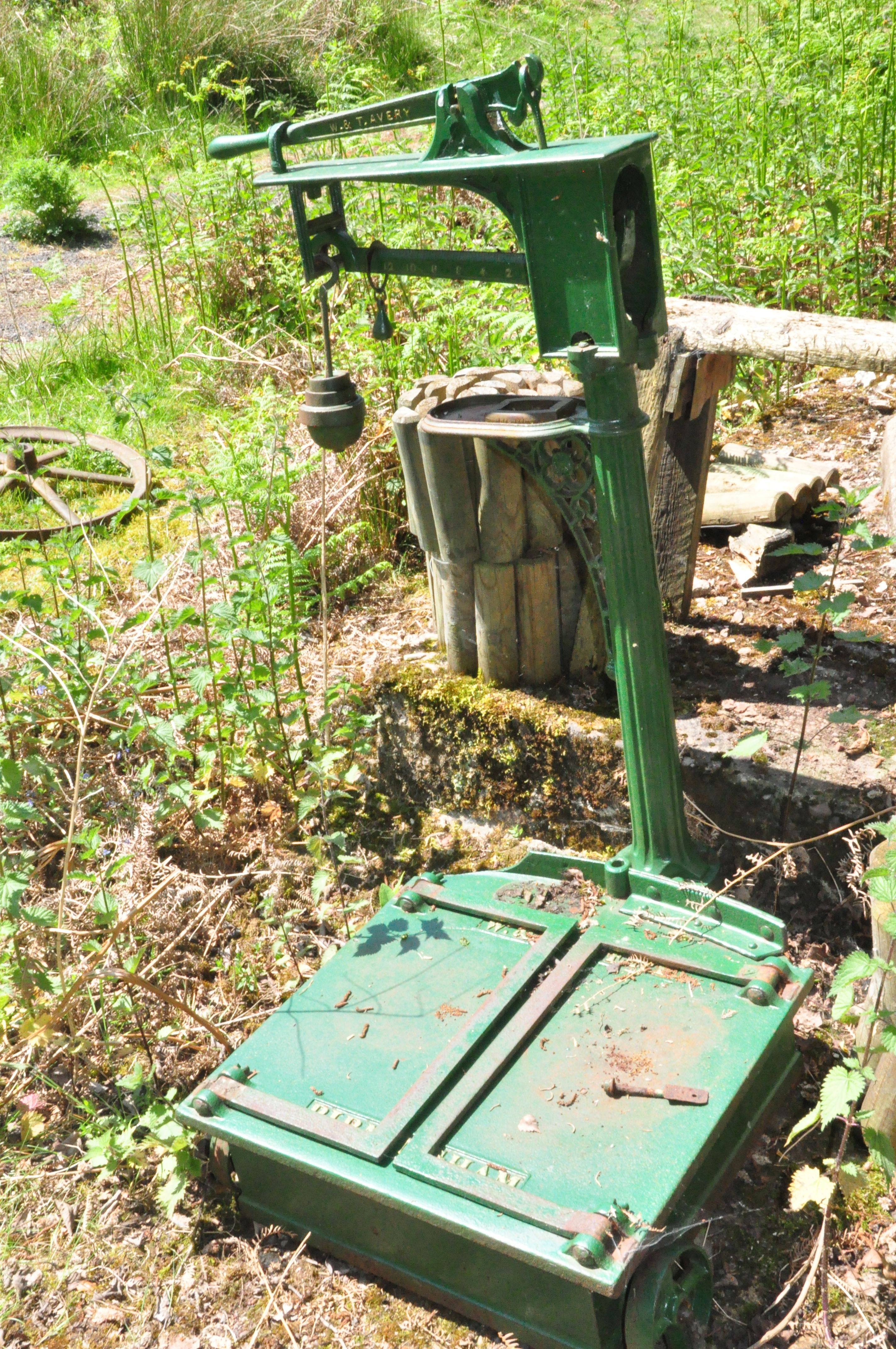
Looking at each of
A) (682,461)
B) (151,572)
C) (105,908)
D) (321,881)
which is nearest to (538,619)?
(682,461)

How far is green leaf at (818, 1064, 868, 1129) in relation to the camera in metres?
2.00

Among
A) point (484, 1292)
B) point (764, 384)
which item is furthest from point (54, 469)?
point (484, 1292)

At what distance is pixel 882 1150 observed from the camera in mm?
2213

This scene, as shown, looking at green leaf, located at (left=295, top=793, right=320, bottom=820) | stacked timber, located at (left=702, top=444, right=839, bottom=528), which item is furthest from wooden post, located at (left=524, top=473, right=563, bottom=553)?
green leaf, located at (left=295, top=793, right=320, bottom=820)

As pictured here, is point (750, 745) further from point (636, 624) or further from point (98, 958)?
point (98, 958)

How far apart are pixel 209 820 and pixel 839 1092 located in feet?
5.69

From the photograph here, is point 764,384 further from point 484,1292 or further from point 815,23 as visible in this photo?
point 484,1292

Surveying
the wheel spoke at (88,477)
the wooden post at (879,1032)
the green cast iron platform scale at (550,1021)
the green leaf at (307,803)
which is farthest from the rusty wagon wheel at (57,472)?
the wooden post at (879,1032)

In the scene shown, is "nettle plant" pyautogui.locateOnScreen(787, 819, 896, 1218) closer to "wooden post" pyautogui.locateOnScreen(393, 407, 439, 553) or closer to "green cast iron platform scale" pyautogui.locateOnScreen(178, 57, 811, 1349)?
"green cast iron platform scale" pyautogui.locateOnScreen(178, 57, 811, 1349)

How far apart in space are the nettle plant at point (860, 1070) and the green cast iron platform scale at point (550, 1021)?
0.16 m

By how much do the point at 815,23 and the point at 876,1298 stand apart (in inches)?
227

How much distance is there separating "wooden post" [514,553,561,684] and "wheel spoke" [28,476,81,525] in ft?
7.82

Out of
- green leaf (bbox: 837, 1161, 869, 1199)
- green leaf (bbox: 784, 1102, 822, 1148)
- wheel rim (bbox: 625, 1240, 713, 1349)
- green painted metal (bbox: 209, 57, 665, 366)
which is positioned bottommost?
green leaf (bbox: 837, 1161, 869, 1199)

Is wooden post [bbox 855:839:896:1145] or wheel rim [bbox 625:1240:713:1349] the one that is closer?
wheel rim [bbox 625:1240:713:1349]
